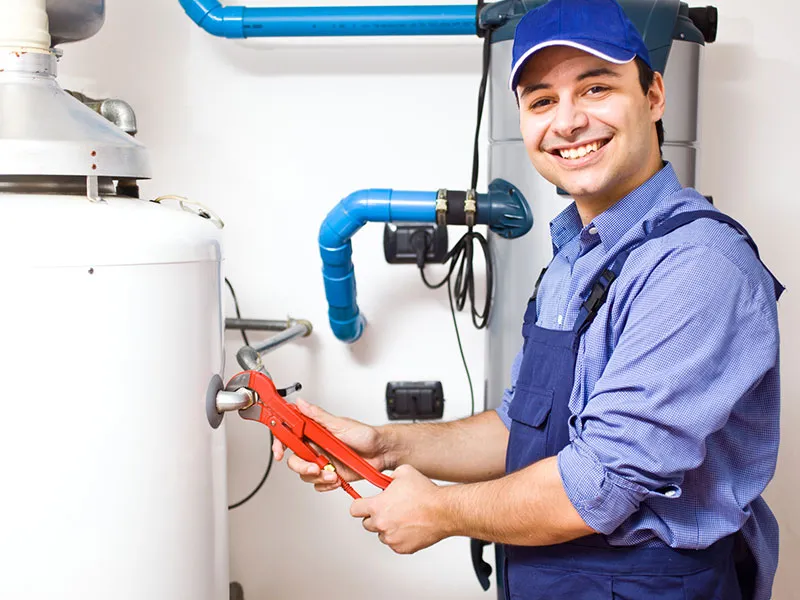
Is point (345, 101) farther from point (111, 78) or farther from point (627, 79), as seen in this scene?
point (627, 79)

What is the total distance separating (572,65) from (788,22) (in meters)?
0.95

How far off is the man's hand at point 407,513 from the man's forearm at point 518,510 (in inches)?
0.6

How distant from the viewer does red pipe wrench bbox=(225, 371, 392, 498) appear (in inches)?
44.7

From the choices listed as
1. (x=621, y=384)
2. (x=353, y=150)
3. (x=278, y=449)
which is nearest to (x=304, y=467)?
(x=278, y=449)

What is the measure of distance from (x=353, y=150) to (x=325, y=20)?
11.7 inches

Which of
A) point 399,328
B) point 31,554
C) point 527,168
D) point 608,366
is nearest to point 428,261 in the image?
point 399,328

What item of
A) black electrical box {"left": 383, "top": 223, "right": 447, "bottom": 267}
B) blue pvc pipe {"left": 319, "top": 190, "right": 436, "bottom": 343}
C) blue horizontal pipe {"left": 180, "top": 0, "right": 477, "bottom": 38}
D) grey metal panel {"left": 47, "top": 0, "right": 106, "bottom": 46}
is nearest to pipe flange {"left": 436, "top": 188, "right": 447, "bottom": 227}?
blue pvc pipe {"left": 319, "top": 190, "right": 436, "bottom": 343}

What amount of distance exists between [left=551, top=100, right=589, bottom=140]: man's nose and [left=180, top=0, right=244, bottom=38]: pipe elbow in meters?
0.84

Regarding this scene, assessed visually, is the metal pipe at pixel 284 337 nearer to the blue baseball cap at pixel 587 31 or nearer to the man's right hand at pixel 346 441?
the man's right hand at pixel 346 441

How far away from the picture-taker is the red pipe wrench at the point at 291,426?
44.7 inches

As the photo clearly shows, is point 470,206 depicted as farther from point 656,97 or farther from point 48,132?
point 48,132

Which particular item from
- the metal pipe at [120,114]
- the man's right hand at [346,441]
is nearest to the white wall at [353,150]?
the metal pipe at [120,114]

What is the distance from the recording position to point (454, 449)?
1.34 meters

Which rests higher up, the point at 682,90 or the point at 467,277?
the point at 682,90
